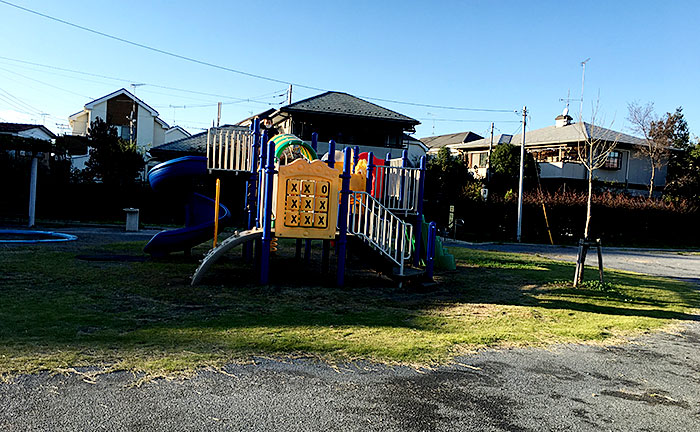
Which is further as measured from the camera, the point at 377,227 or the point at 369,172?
the point at 369,172

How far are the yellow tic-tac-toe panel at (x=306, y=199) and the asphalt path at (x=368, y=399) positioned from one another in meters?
4.79

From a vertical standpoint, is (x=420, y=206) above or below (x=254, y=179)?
below

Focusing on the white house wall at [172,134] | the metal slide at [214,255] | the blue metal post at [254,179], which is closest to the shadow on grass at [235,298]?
the metal slide at [214,255]

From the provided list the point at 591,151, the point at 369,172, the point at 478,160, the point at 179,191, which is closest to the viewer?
the point at 369,172

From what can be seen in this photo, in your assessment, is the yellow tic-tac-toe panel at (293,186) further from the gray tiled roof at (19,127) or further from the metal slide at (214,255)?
the gray tiled roof at (19,127)

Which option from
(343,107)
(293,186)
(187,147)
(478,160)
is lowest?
(293,186)

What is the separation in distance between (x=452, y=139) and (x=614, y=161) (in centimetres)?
2117

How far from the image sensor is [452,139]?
58.7 metres

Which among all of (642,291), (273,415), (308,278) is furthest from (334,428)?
(642,291)

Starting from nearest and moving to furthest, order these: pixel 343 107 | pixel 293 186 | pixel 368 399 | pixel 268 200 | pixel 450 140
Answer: pixel 368 399 < pixel 268 200 < pixel 293 186 < pixel 343 107 < pixel 450 140

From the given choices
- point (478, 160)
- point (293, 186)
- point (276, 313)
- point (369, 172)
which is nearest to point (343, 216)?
point (293, 186)

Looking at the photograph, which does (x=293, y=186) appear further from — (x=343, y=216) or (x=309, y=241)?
(x=309, y=241)

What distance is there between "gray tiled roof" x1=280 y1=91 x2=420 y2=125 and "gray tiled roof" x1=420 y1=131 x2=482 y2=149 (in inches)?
824

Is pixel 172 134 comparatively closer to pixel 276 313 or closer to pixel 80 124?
pixel 80 124
